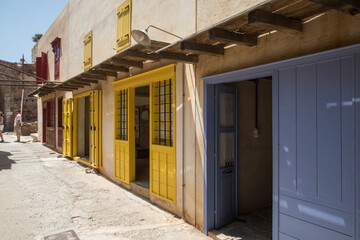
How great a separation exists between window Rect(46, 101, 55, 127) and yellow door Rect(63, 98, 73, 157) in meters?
3.43

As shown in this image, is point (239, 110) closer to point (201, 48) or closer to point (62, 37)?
point (201, 48)

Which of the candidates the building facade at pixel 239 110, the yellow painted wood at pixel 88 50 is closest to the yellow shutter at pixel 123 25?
the building facade at pixel 239 110

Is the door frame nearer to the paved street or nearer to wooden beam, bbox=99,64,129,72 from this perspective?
the paved street

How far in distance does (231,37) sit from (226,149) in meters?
2.08

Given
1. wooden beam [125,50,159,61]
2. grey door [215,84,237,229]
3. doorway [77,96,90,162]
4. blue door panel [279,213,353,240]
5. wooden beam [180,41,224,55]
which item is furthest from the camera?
doorway [77,96,90,162]

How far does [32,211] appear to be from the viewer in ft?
16.8

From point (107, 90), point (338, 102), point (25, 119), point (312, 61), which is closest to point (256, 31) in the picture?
point (312, 61)

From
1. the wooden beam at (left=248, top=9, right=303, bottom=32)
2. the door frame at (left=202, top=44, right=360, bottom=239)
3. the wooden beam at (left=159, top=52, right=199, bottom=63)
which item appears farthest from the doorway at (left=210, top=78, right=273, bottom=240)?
the wooden beam at (left=248, top=9, right=303, bottom=32)

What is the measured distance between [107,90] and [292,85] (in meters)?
6.02

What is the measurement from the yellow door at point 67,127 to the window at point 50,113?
343cm

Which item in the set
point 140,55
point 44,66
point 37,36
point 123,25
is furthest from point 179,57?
point 37,36

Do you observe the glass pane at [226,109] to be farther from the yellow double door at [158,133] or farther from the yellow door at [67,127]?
the yellow door at [67,127]

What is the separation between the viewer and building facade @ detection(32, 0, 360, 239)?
2604mm

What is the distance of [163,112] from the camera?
566 cm
